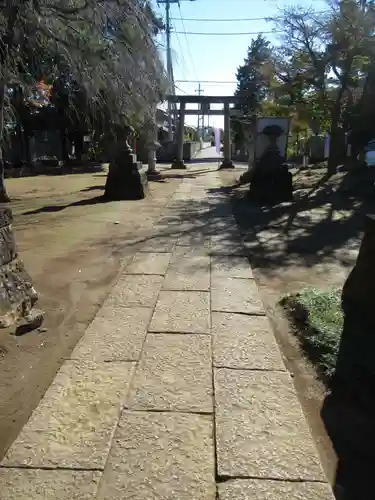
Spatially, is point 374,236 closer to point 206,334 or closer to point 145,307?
point 206,334

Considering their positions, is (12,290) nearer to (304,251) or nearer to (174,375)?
(174,375)

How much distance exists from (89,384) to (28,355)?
68 centimetres

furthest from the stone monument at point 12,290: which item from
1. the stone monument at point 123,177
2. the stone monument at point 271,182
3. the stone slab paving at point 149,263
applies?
the stone monument at point 271,182

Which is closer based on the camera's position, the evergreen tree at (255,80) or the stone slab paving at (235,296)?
the stone slab paving at (235,296)

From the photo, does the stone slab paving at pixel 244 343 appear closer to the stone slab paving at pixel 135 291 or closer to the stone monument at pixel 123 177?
the stone slab paving at pixel 135 291

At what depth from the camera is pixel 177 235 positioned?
290 inches

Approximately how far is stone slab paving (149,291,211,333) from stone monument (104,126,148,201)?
763 cm

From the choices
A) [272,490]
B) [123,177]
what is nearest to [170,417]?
[272,490]

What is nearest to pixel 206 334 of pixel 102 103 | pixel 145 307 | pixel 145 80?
pixel 145 307

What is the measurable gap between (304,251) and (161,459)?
4.79 m

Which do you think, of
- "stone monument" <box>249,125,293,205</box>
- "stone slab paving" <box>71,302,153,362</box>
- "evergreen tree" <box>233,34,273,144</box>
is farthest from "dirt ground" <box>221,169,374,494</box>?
"evergreen tree" <box>233,34,273,144</box>

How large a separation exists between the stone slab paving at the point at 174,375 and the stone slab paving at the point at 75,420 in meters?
0.11

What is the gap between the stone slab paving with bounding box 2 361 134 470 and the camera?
209 centimetres

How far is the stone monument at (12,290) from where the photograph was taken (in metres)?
3.57
